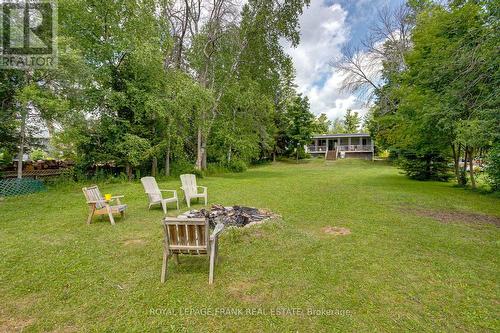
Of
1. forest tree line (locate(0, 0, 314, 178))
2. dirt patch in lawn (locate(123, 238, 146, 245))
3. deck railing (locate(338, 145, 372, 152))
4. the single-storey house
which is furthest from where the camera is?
deck railing (locate(338, 145, 372, 152))

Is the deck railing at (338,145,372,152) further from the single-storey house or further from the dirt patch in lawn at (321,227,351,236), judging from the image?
the dirt patch in lawn at (321,227,351,236)

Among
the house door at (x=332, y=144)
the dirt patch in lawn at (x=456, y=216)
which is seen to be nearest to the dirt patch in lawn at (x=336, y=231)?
the dirt patch in lawn at (x=456, y=216)

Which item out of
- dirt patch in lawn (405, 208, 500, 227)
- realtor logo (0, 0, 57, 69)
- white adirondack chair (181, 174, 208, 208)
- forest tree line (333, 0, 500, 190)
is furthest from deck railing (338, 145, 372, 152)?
realtor logo (0, 0, 57, 69)

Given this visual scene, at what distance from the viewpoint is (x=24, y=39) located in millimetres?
8195

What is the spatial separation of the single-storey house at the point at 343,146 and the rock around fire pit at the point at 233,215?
27.2 meters

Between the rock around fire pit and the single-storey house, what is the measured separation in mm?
27188

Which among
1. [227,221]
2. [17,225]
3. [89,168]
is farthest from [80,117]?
[227,221]

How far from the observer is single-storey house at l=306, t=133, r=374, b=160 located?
3275cm

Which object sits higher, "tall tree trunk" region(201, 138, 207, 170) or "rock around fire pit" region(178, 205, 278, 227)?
"tall tree trunk" region(201, 138, 207, 170)

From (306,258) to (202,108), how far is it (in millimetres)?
12114

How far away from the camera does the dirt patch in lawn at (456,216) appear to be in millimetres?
6028

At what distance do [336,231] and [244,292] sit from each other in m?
2.87

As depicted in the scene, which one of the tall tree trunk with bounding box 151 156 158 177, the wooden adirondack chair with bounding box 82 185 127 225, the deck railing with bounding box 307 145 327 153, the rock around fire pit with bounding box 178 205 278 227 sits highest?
the deck railing with bounding box 307 145 327 153

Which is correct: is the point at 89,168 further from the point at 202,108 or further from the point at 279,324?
the point at 279,324
